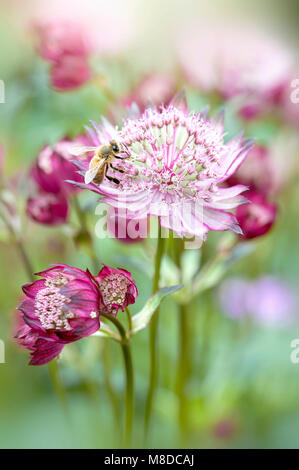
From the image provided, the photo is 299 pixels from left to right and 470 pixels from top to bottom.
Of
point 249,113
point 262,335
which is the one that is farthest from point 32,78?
point 262,335

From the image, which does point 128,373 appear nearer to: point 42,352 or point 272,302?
point 42,352

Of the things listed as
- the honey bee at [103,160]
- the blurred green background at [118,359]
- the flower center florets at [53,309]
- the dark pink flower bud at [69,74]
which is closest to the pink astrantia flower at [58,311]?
the flower center florets at [53,309]

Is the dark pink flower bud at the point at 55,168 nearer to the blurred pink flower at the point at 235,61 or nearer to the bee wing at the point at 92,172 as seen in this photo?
the bee wing at the point at 92,172

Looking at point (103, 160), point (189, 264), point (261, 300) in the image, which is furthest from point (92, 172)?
point (261, 300)

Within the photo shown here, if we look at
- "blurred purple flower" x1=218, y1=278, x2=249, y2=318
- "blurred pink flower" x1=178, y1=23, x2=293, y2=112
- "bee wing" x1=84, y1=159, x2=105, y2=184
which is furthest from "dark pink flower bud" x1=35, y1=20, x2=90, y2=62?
"blurred purple flower" x1=218, y1=278, x2=249, y2=318

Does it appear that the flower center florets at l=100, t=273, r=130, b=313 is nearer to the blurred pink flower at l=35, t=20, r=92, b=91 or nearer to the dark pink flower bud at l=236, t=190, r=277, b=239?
the dark pink flower bud at l=236, t=190, r=277, b=239
